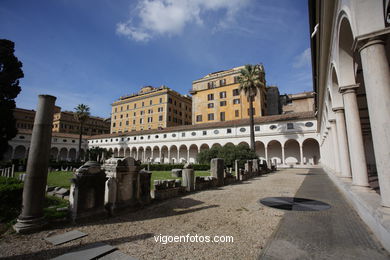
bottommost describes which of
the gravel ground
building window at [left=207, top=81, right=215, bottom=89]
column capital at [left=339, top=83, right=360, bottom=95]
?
the gravel ground

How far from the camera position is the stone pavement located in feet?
10.2

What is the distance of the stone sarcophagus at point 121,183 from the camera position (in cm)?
552

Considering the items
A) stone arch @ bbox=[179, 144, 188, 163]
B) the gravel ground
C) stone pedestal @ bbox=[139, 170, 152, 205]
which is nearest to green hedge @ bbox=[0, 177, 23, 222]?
A: the gravel ground

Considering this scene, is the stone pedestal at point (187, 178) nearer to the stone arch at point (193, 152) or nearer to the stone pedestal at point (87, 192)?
the stone pedestal at point (87, 192)

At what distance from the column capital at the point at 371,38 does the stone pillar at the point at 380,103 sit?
0.05ft

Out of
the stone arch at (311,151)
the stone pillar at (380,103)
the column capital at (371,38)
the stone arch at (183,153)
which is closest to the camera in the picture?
the stone pillar at (380,103)

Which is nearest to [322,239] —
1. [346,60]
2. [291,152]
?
[346,60]

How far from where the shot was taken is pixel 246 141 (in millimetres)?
34312

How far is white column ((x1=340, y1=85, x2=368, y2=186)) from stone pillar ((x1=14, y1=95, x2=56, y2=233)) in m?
8.87

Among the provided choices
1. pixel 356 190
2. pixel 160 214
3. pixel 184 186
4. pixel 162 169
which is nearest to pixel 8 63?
pixel 162 169

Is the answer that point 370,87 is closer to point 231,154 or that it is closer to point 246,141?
point 231,154

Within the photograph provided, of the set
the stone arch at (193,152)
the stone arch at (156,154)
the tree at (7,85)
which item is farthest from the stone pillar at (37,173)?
Result: the stone arch at (156,154)

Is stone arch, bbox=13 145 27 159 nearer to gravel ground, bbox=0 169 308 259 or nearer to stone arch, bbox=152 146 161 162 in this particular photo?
stone arch, bbox=152 146 161 162

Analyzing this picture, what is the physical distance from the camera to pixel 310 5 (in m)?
6.83
